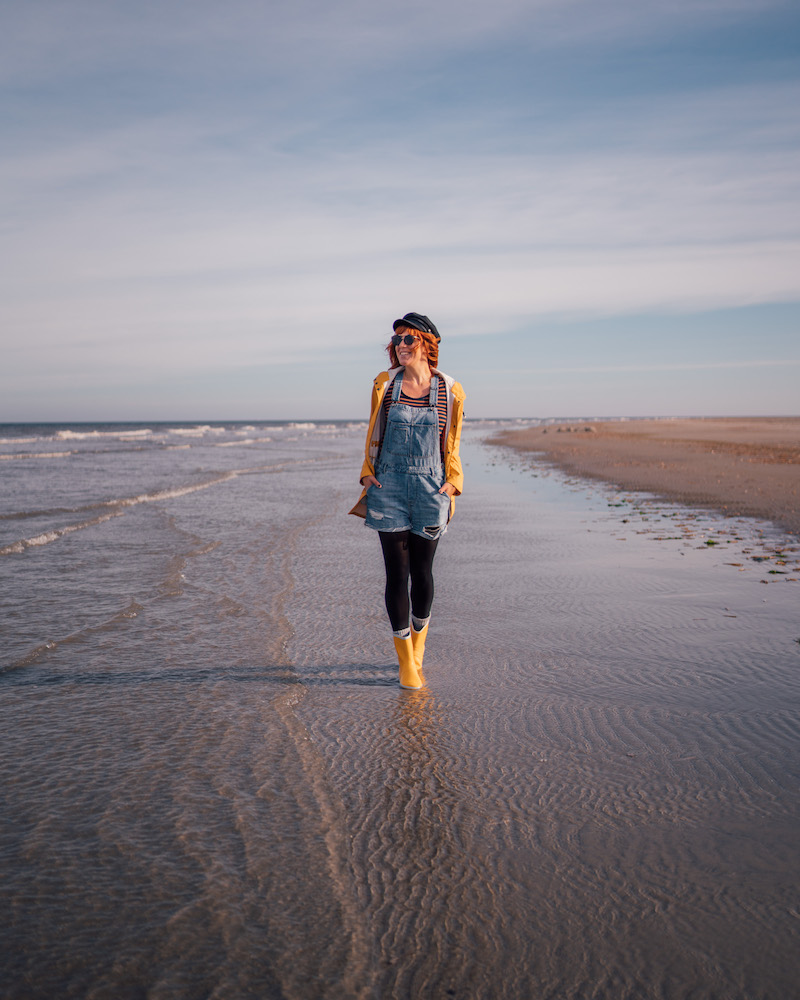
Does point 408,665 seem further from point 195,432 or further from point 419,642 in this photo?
point 195,432

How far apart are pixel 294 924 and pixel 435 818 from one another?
2.57 ft

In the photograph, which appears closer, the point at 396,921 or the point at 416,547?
the point at 396,921

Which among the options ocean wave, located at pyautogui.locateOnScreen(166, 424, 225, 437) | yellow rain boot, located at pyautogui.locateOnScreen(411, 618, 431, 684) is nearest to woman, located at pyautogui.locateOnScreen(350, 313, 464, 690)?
yellow rain boot, located at pyautogui.locateOnScreen(411, 618, 431, 684)

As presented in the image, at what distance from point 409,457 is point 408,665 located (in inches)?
48.4

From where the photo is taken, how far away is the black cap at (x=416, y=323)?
4.21 m

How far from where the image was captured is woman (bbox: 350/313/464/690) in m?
4.23

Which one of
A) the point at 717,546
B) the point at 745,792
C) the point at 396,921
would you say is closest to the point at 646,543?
the point at 717,546

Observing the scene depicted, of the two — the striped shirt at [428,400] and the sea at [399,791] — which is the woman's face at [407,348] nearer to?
the striped shirt at [428,400]

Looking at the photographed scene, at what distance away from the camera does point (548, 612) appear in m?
5.97

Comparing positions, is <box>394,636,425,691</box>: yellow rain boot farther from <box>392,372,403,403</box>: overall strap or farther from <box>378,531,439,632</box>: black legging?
<box>392,372,403,403</box>: overall strap

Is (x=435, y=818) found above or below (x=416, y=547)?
below

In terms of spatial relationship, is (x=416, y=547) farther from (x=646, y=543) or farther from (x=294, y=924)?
(x=646, y=543)

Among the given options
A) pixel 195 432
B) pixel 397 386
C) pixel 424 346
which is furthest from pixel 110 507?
pixel 195 432

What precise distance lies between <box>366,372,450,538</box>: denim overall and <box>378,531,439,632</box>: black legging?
80 mm
